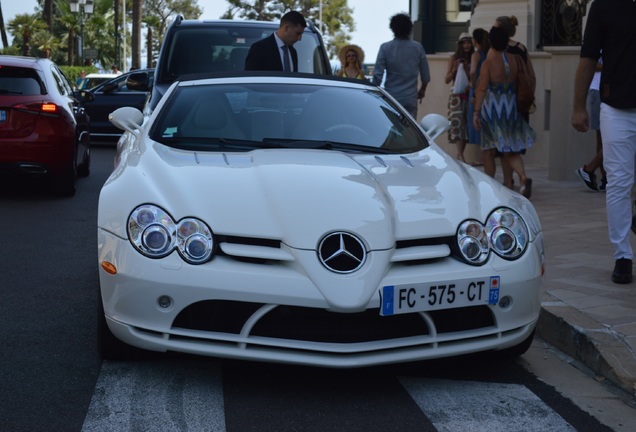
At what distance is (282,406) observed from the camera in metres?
4.57

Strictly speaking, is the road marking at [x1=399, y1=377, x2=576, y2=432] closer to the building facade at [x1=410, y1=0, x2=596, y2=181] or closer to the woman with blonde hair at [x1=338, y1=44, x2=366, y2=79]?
the building facade at [x1=410, y1=0, x2=596, y2=181]

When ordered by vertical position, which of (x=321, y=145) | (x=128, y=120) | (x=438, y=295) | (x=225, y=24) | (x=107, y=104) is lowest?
(x=107, y=104)

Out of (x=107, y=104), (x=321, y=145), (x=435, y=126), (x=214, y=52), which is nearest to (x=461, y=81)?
(x=214, y=52)

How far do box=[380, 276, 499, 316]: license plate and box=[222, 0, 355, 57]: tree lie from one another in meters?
75.0

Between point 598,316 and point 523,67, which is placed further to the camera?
point 523,67

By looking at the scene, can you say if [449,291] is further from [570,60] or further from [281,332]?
[570,60]

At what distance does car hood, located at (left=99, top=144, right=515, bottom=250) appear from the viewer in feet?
15.6

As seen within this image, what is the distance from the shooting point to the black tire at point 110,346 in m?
5.04

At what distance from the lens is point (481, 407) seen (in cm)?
462

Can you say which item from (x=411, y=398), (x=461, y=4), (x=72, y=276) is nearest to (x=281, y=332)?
(x=411, y=398)

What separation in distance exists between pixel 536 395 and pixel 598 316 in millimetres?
1210

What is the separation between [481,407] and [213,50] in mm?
7381

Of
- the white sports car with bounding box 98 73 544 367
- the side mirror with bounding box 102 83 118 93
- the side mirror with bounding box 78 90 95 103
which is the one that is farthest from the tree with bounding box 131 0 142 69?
the white sports car with bounding box 98 73 544 367

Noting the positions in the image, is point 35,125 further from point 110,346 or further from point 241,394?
point 241,394
